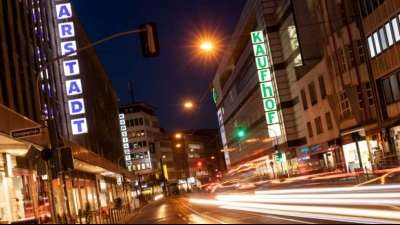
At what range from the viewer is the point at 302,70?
66875mm

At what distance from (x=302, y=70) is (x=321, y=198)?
3862 cm

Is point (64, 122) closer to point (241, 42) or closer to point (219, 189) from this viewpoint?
point (219, 189)

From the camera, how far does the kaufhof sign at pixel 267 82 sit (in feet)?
251

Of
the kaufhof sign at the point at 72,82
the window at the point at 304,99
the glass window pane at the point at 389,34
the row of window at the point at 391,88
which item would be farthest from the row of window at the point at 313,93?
the kaufhof sign at the point at 72,82

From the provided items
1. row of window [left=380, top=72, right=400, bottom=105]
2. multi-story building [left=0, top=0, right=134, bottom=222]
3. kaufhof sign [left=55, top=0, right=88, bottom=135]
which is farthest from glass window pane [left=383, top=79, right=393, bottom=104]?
kaufhof sign [left=55, top=0, right=88, bottom=135]

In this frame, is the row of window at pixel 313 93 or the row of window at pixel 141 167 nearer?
the row of window at pixel 313 93

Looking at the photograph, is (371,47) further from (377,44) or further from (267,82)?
(267,82)

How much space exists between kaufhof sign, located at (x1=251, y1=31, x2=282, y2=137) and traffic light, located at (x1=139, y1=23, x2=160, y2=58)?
5682cm

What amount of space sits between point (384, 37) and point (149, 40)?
2725cm

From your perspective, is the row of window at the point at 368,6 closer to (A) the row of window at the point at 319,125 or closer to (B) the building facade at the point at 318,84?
(B) the building facade at the point at 318,84

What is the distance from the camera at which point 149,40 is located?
19.9 m

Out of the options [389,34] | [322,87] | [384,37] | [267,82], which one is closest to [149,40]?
[389,34]

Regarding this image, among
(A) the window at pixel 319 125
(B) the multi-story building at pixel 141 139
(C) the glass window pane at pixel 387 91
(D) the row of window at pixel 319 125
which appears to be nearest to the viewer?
(C) the glass window pane at pixel 387 91

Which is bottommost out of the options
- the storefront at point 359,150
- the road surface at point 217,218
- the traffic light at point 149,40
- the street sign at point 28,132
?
the road surface at point 217,218
